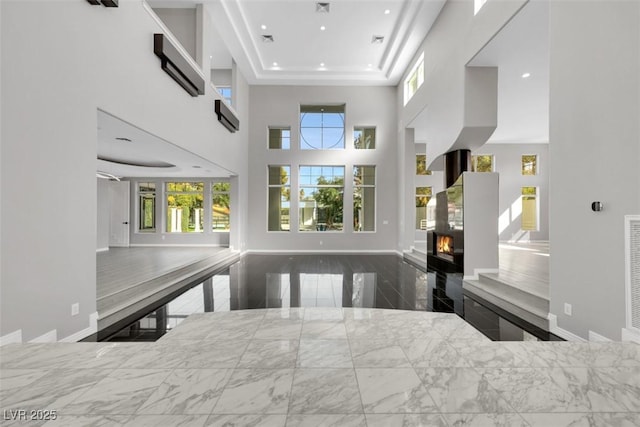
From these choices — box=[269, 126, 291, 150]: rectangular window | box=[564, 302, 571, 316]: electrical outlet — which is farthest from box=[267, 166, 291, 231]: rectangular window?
box=[564, 302, 571, 316]: electrical outlet

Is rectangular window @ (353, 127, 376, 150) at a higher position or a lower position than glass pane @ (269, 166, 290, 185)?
higher

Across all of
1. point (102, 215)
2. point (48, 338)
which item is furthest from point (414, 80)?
point (102, 215)

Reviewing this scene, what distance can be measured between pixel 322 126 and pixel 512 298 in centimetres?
842

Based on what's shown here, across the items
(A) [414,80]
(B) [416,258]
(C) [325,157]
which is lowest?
(B) [416,258]

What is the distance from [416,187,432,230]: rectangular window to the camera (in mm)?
11953

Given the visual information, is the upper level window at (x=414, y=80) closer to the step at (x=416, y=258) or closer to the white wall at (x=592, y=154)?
the step at (x=416, y=258)

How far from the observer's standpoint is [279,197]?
35.6 feet

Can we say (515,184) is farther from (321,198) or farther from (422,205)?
(321,198)

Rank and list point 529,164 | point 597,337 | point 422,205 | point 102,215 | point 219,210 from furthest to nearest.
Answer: point 529,164 < point 422,205 < point 219,210 < point 102,215 < point 597,337

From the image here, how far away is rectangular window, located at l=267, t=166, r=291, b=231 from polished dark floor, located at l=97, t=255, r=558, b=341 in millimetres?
3328

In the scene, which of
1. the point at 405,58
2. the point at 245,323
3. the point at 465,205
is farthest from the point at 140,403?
the point at 405,58

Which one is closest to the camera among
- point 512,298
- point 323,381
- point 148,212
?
point 323,381

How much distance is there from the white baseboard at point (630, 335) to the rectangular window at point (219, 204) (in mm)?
10744

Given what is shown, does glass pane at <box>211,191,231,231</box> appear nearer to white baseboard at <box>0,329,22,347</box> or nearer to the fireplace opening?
the fireplace opening
